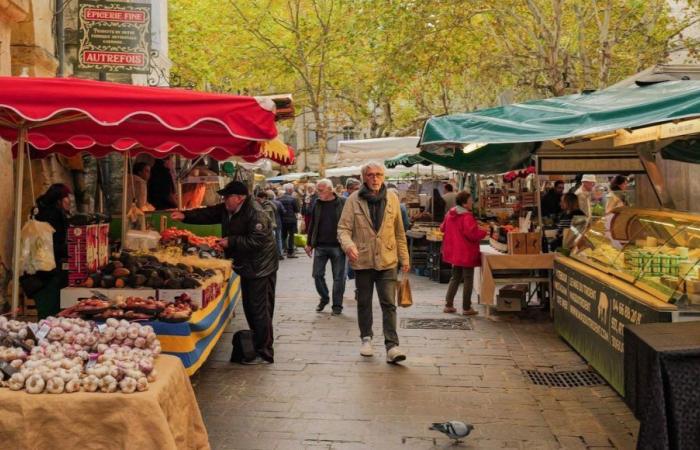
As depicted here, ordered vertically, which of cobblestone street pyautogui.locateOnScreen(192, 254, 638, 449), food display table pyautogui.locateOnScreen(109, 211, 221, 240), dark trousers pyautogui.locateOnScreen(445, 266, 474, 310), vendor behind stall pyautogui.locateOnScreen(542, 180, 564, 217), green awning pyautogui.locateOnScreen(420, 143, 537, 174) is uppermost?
green awning pyautogui.locateOnScreen(420, 143, 537, 174)

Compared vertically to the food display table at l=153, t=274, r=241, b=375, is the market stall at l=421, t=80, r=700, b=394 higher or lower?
higher

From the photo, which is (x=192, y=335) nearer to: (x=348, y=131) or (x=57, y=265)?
(x=57, y=265)

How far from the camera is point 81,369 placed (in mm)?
4234

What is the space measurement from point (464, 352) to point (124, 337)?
185 inches

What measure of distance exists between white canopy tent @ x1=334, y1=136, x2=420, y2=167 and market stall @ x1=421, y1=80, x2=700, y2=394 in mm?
7531

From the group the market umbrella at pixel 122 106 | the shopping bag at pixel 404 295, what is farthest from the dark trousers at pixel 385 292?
the market umbrella at pixel 122 106

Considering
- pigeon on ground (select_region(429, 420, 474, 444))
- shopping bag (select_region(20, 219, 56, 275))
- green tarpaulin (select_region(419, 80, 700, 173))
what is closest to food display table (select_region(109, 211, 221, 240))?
shopping bag (select_region(20, 219, 56, 275))

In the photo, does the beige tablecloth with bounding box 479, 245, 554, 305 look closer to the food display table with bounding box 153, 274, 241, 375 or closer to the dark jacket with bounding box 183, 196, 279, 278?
the dark jacket with bounding box 183, 196, 279, 278

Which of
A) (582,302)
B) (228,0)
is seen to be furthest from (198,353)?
(228,0)

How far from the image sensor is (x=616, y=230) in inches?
319

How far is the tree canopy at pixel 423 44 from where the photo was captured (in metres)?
17.9

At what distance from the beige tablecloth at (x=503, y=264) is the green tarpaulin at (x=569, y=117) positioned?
253 centimetres

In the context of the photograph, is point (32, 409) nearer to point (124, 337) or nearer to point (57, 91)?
point (124, 337)

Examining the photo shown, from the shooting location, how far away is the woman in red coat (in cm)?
1077
